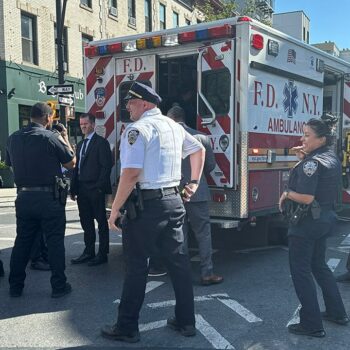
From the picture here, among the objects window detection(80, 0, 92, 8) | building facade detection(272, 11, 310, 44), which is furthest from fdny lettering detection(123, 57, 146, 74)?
building facade detection(272, 11, 310, 44)

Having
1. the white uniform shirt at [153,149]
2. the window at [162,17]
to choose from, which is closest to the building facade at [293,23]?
the window at [162,17]

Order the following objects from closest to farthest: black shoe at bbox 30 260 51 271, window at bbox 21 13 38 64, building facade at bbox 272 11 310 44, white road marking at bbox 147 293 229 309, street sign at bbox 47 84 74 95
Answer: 1. white road marking at bbox 147 293 229 309
2. black shoe at bbox 30 260 51 271
3. street sign at bbox 47 84 74 95
4. window at bbox 21 13 38 64
5. building facade at bbox 272 11 310 44


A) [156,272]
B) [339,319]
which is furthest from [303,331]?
[156,272]

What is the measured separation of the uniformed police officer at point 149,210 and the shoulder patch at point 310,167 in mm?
979

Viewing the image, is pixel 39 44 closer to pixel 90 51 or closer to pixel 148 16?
pixel 148 16

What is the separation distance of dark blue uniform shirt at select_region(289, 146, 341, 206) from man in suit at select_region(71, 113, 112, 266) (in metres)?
2.71

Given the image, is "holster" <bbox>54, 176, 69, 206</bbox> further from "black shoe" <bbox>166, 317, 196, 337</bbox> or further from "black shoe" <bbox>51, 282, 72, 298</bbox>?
"black shoe" <bbox>166, 317, 196, 337</bbox>

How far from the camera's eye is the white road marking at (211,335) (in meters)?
3.62

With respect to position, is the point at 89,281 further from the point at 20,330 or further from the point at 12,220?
the point at 12,220

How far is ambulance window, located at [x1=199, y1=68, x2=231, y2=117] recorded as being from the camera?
18.0 ft

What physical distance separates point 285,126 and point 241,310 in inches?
108

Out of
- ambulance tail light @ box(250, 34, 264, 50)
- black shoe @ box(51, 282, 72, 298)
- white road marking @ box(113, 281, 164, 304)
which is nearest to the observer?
black shoe @ box(51, 282, 72, 298)

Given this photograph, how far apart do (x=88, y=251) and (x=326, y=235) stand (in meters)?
3.31

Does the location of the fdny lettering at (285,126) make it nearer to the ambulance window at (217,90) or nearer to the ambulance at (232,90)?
the ambulance at (232,90)
